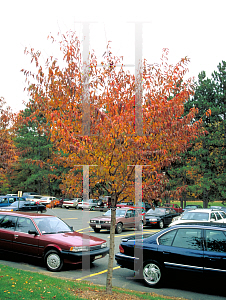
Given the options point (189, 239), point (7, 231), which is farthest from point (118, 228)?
point (189, 239)

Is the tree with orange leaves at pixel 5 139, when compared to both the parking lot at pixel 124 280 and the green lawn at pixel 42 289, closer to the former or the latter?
the parking lot at pixel 124 280

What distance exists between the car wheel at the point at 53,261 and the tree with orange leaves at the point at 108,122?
265cm

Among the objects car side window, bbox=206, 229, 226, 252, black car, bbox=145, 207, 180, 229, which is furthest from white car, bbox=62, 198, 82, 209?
car side window, bbox=206, 229, 226, 252

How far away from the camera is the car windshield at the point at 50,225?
9.29 meters

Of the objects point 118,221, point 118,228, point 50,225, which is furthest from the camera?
point 118,221

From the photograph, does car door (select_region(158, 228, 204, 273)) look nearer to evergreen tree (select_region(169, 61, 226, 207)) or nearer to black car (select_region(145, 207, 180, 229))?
black car (select_region(145, 207, 180, 229))

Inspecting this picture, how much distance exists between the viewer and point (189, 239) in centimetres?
729

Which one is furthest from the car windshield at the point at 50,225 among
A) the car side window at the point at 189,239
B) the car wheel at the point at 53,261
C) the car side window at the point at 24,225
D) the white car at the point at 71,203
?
the white car at the point at 71,203

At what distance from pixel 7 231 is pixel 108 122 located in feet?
19.2

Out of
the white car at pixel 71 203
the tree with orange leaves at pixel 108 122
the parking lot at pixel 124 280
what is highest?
the tree with orange leaves at pixel 108 122

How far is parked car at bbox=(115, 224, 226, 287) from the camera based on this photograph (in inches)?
269

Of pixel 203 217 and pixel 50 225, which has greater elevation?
pixel 50 225

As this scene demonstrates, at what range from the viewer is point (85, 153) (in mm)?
6125

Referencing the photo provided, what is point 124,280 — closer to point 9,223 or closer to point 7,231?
point 7,231
